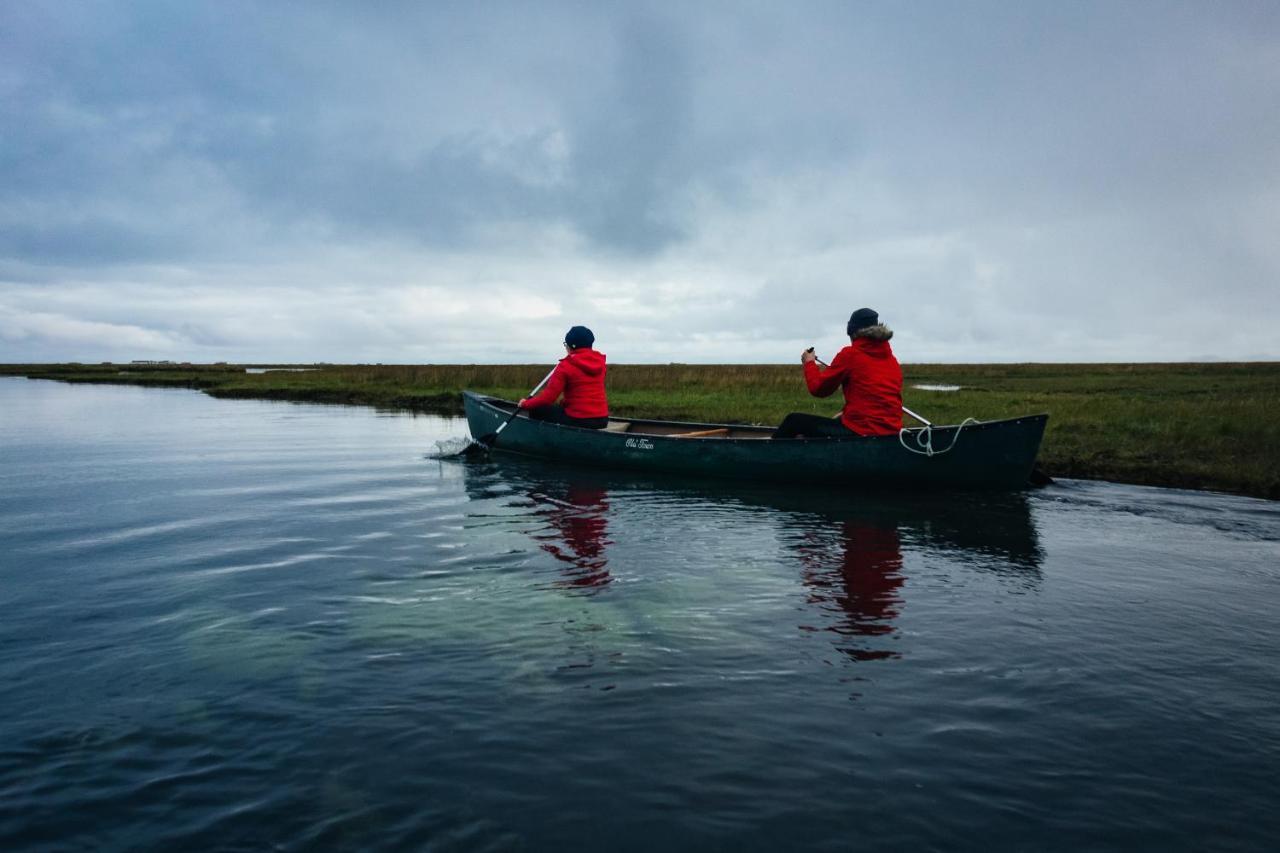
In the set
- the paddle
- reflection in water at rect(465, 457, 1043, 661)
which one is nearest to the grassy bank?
reflection in water at rect(465, 457, 1043, 661)

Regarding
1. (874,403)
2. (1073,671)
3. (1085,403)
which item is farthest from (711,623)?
(1085,403)

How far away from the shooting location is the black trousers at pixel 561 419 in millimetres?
16641

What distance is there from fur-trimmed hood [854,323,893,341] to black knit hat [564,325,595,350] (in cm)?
519

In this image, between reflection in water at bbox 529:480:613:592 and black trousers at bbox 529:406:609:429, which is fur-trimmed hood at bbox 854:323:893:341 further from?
black trousers at bbox 529:406:609:429

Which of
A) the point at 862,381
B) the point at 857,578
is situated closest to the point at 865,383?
the point at 862,381

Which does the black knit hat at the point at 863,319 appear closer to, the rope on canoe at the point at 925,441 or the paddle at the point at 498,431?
the rope on canoe at the point at 925,441

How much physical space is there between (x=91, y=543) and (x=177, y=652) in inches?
195

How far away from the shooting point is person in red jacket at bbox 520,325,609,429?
15.9 meters

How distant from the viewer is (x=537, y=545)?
9898 mm

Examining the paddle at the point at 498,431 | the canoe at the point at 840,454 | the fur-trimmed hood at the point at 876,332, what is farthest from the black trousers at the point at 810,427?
the paddle at the point at 498,431

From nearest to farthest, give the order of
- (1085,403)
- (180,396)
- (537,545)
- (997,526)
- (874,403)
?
(537,545) < (997,526) < (874,403) < (1085,403) < (180,396)

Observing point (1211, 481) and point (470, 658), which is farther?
point (1211, 481)

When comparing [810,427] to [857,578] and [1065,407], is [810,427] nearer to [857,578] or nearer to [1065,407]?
[857,578]

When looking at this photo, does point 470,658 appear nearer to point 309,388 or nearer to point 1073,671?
point 1073,671
